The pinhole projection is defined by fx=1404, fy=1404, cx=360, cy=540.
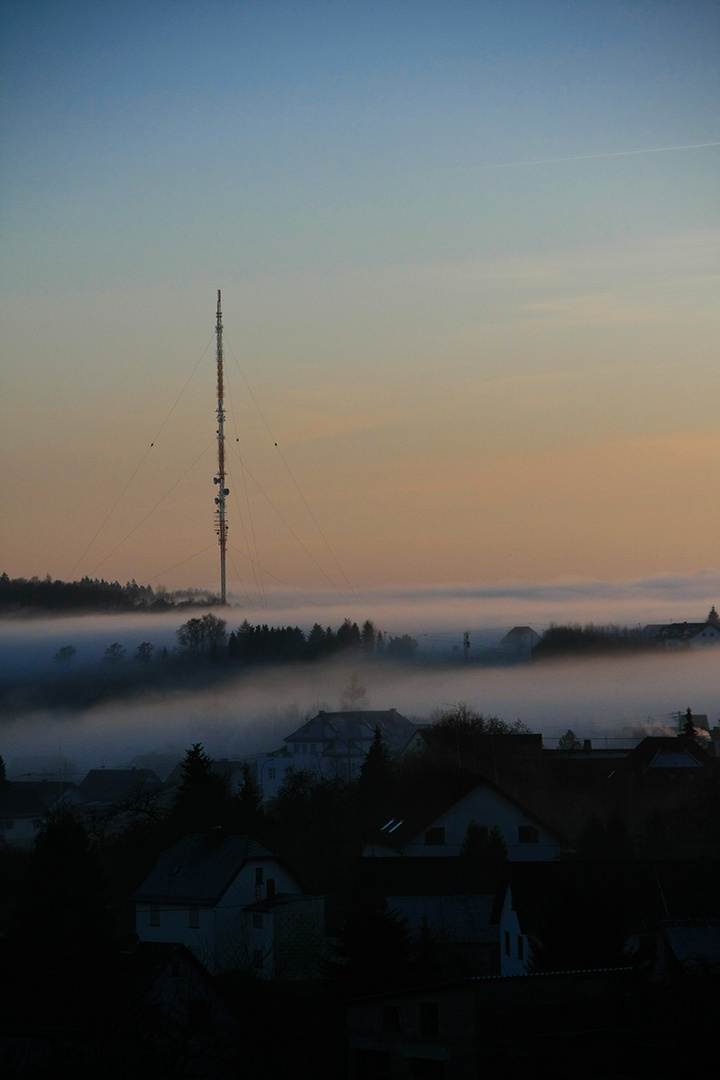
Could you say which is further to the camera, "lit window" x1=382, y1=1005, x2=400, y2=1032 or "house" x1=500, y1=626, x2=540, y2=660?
"house" x1=500, y1=626, x2=540, y2=660

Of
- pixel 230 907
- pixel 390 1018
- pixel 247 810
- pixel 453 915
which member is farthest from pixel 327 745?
pixel 390 1018

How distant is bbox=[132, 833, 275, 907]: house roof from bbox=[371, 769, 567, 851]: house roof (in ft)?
40.9

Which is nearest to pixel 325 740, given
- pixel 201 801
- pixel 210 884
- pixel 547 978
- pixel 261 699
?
pixel 261 699

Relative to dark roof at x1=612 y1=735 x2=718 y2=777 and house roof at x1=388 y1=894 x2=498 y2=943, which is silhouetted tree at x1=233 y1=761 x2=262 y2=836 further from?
dark roof at x1=612 y1=735 x2=718 y2=777

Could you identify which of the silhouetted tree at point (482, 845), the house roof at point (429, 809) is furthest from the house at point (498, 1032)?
the house roof at point (429, 809)

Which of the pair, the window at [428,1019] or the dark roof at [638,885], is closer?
the window at [428,1019]

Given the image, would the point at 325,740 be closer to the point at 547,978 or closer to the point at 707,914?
the point at 707,914

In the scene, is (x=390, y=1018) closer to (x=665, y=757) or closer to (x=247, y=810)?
(x=247, y=810)

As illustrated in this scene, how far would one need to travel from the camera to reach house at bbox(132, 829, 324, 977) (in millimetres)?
39531

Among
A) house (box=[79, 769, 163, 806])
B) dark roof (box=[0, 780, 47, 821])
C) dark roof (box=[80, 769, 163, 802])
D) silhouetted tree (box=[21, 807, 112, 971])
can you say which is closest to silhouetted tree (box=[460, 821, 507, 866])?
silhouetted tree (box=[21, 807, 112, 971])

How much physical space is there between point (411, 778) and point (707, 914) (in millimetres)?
35112

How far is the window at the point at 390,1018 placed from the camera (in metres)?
23.9

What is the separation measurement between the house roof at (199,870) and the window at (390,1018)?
1751 cm

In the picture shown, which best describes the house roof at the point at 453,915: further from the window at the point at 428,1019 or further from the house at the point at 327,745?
the house at the point at 327,745
